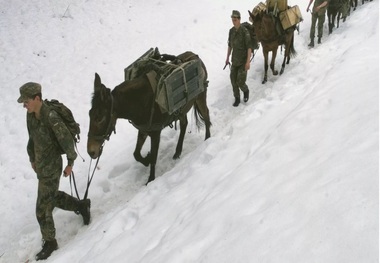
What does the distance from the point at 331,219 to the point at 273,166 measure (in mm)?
1306

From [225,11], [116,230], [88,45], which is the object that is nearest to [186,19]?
[225,11]

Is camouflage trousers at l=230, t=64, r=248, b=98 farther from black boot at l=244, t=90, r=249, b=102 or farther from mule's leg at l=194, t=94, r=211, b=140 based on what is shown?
mule's leg at l=194, t=94, r=211, b=140

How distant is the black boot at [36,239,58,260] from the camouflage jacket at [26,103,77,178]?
999 millimetres

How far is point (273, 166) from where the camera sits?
11.8ft

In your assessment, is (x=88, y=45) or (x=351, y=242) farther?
(x=88, y=45)

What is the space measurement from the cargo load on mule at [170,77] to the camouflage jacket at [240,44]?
6.41 feet

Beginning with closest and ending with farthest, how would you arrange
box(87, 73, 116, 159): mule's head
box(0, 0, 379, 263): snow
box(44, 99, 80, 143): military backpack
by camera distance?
box(0, 0, 379, 263): snow < box(44, 99, 80, 143): military backpack < box(87, 73, 116, 159): mule's head

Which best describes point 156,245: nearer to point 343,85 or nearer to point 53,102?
point 53,102

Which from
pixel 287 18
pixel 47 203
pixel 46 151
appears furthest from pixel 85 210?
pixel 287 18

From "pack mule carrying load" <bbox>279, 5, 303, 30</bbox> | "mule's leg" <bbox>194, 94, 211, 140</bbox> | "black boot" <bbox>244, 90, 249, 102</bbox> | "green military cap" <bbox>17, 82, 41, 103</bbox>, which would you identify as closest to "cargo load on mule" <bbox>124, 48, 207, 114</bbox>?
"mule's leg" <bbox>194, 94, 211, 140</bbox>

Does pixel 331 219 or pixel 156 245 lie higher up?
pixel 331 219

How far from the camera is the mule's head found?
4.37 m

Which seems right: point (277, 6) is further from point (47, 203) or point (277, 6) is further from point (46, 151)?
point (47, 203)

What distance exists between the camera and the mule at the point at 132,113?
175 inches
